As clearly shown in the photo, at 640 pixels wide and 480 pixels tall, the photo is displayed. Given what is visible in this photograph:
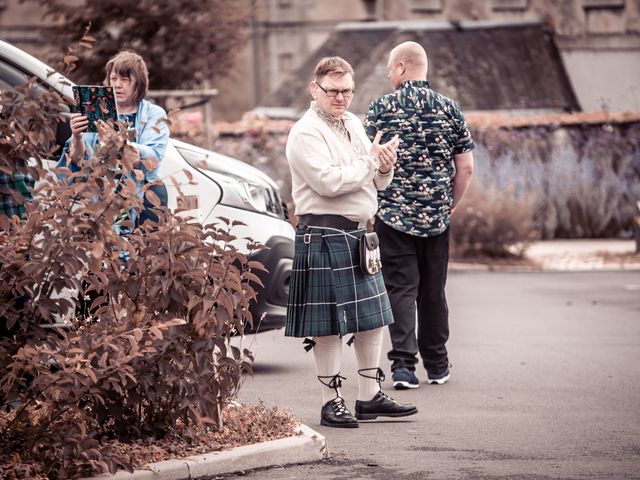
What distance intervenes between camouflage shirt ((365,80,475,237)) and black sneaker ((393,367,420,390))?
848mm

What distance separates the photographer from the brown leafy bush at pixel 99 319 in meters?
5.46

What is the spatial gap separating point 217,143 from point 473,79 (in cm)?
1169

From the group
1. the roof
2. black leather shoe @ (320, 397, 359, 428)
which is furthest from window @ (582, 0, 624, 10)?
black leather shoe @ (320, 397, 359, 428)

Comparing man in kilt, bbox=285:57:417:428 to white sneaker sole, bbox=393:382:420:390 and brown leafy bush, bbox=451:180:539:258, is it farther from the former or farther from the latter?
brown leafy bush, bbox=451:180:539:258

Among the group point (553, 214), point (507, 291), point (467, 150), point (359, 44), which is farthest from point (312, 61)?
point (467, 150)

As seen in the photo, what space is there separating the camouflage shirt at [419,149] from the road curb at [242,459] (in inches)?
84.8

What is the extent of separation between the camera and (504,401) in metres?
8.09

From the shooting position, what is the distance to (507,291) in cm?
1505

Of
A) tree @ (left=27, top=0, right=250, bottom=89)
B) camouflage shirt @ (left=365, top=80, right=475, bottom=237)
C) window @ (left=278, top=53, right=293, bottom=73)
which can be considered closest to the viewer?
camouflage shirt @ (left=365, top=80, right=475, bottom=237)

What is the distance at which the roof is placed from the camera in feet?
100

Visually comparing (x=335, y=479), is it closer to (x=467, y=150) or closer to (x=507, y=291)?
(x=467, y=150)

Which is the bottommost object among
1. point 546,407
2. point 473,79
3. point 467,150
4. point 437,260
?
point 546,407

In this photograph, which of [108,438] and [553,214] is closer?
[108,438]

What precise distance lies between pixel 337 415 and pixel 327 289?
0.66 metres
